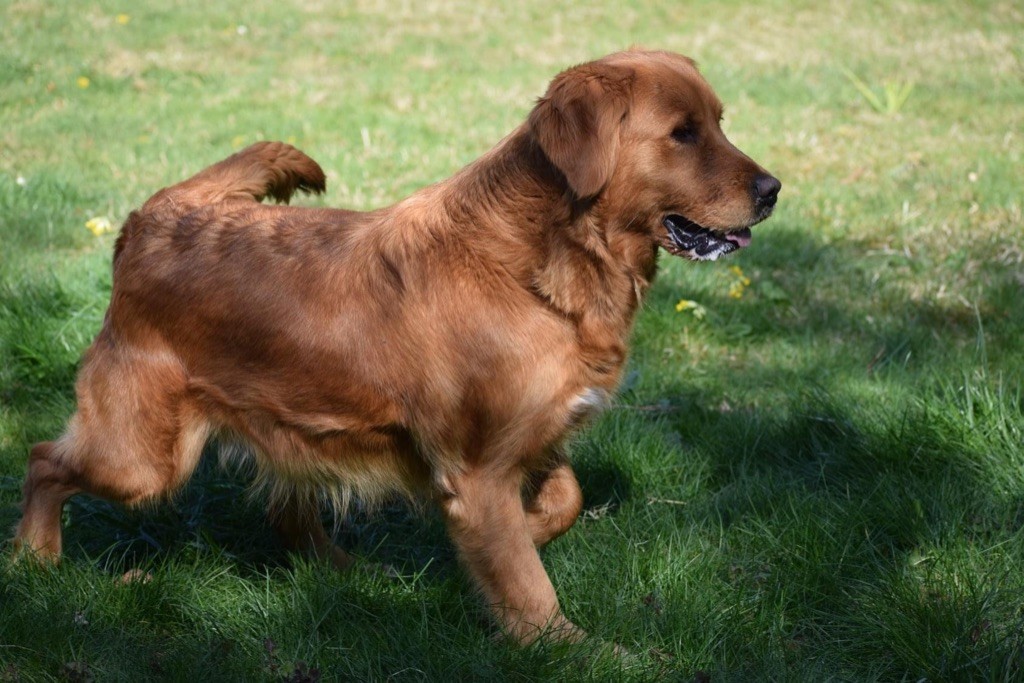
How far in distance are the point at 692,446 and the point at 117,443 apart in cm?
216

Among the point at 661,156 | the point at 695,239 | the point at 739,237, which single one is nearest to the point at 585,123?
the point at 661,156

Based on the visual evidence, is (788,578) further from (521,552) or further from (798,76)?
(798,76)

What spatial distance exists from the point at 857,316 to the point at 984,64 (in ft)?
25.1

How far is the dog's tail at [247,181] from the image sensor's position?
3.71m

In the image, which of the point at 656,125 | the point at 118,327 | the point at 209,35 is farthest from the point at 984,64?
the point at 118,327

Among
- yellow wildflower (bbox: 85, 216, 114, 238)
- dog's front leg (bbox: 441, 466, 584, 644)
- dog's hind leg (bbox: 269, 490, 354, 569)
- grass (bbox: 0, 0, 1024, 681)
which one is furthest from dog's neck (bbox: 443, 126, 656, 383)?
yellow wildflower (bbox: 85, 216, 114, 238)

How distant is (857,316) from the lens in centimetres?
555

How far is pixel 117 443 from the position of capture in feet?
11.3

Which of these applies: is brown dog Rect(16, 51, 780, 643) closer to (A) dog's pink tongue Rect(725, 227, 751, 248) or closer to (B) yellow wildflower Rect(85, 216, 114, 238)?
(A) dog's pink tongue Rect(725, 227, 751, 248)

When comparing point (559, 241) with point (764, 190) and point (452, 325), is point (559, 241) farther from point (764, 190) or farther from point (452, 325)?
point (764, 190)

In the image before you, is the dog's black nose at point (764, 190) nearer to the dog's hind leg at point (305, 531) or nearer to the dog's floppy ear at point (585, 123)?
the dog's floppy ear at point (585, 123)

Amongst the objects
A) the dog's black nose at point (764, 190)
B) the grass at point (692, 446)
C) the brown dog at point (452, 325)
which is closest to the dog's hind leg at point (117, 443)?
the brown dog at point (452, 325)

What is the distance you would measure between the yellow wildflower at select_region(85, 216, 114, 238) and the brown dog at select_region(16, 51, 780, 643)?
2.86 meters

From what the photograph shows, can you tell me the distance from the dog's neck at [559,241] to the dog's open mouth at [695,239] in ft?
0.27
